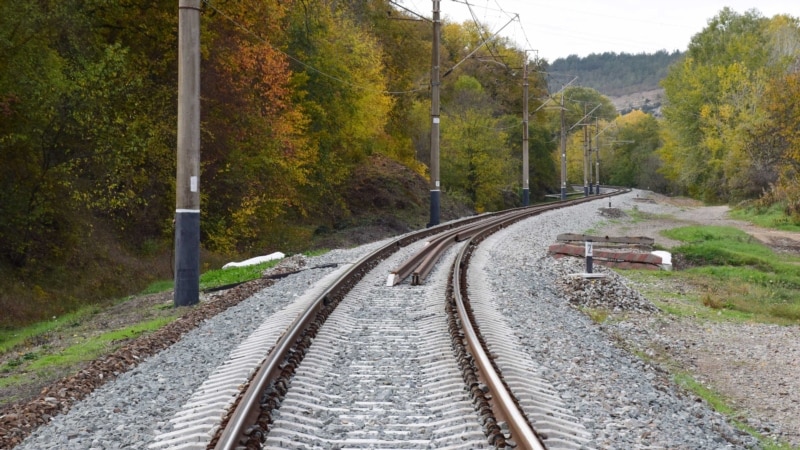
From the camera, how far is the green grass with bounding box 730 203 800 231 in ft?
126

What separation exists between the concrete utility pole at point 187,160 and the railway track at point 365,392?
124 inches

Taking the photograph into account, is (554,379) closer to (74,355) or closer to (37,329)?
(74,355)

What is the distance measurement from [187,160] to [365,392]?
8109 mm

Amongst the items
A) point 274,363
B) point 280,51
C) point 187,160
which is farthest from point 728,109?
point 274,363

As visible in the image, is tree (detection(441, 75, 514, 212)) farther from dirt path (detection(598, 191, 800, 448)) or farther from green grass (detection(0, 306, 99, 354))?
dirt path (detection(598, 191, 800, 448))

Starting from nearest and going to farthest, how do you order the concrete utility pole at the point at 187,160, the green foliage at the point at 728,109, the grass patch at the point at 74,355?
the grass patch at the point at 74,355 → the concrete utility pole at the point at 187,160 → the green foliage at the point at 728,109

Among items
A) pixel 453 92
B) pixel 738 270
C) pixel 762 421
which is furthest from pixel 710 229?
pixel 453 92

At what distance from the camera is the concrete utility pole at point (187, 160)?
1433 centimetres

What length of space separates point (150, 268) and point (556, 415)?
63.4 feet

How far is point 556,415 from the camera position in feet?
22.1

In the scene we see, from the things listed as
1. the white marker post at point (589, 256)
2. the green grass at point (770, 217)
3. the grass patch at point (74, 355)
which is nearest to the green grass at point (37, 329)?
the grass patch at point (74, 355)

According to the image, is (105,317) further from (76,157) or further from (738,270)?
(738,270)

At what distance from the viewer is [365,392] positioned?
7.43 m

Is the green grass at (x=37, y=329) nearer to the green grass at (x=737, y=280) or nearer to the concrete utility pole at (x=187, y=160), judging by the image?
the concrete utility pole at (x=187, y=160)
